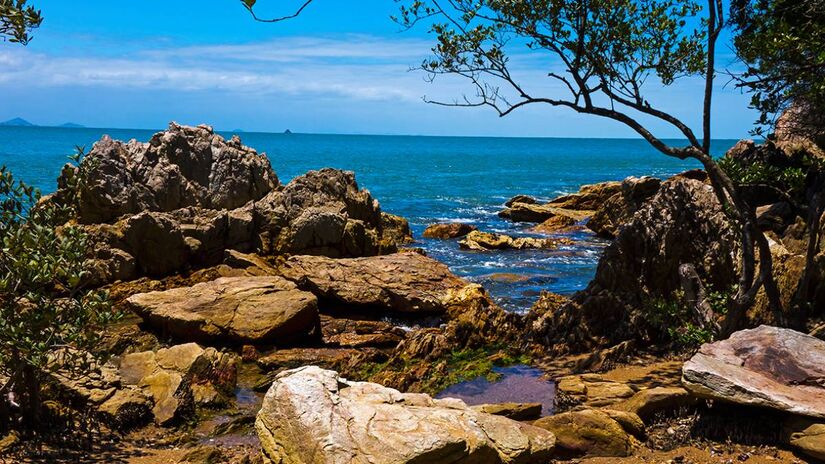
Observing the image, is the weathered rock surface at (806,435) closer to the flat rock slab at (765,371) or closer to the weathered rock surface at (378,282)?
the flat rock slab at (765,371)

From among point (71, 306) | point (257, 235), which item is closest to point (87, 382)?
point (71, 306)

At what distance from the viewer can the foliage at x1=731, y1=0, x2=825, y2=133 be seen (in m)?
11.8

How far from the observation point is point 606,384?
13.8 meters

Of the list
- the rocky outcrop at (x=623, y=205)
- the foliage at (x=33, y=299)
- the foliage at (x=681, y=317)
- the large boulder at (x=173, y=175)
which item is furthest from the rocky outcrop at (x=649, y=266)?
the rocky outcrop at (x=623, y=205)

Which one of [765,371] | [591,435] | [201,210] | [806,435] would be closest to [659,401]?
[591,435]

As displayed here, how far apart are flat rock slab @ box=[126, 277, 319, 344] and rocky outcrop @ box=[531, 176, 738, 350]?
6.78 meters

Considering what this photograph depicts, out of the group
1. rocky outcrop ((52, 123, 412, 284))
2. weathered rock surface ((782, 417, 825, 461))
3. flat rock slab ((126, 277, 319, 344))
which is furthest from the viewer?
rocky outcrop ((52, 123, 412, 284))

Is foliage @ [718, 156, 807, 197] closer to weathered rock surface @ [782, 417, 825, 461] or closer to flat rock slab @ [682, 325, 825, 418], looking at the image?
flat rock slab @ [682, 325, 825, 418]

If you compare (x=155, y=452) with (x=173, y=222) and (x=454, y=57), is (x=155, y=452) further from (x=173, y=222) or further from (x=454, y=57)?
(x=173, y=222)

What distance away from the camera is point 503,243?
122 ft

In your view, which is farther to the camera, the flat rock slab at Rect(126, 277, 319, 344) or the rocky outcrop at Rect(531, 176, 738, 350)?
the flat rock slab at Rect(126, 277, 319, 344)

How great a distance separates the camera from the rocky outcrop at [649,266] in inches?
664

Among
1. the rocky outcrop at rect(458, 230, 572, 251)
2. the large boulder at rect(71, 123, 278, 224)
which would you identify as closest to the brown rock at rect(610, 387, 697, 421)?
the large boulder at rect(71, 123, 278, 224)

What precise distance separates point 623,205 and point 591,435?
32751mm
